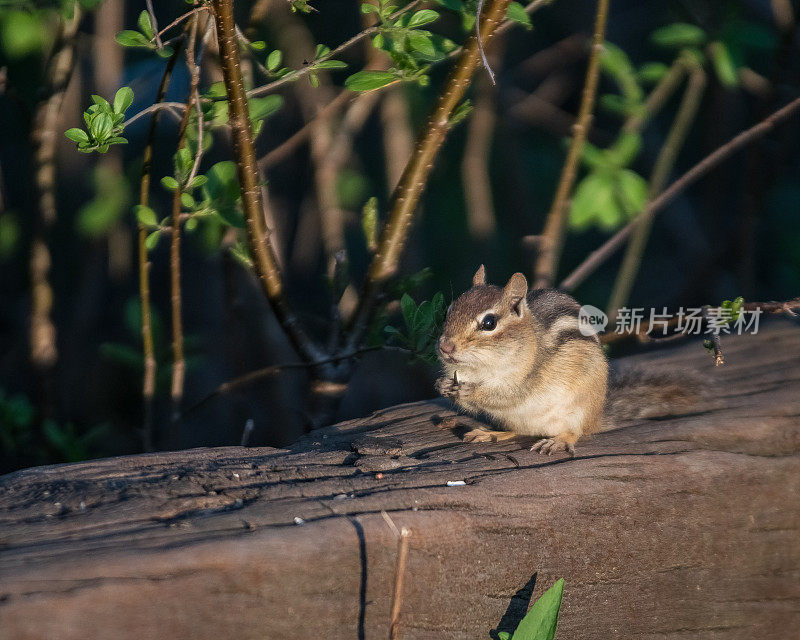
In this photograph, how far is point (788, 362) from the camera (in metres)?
2.51

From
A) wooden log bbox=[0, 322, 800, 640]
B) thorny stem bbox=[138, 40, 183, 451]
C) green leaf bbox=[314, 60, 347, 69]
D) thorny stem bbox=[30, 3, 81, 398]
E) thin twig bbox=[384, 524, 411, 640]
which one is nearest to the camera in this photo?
wooden log bbox=[0, 322, 800, 640]

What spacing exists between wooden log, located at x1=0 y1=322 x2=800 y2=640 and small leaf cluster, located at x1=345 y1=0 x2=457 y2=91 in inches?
33.0

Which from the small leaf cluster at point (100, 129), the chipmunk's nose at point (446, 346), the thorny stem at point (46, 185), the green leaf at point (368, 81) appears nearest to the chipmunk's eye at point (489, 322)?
the chipmunk's nose at point (446, 346)

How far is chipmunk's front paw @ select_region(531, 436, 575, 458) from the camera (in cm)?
204

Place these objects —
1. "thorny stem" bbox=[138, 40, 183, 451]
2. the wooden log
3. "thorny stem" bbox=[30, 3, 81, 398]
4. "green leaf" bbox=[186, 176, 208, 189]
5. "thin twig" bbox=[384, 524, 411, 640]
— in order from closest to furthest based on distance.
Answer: the wooden log
"thin twig" bbox=[384, 524, 411, 640]
"green leaf" bbox=[186, 176, 208, 189]
"thorny stem" bbox=[138, 40, 183, 451]
"thorny stem" bbox=[30, 3, 81, 398]

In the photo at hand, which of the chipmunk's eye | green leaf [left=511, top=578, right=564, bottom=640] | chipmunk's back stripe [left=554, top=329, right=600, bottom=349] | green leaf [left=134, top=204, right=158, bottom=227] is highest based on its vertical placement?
green leaf [left=134, top=204, right=158, bottom=227]

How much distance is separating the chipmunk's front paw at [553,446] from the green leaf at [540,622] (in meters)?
0.49

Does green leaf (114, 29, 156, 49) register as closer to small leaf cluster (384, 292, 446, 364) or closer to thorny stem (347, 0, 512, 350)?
thorny stem (347, 0, 512, 350)

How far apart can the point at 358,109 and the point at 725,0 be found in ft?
5.57

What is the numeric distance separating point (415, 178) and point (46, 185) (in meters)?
1.27

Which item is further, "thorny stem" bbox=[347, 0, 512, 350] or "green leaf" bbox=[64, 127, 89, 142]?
"thorny stem" bbox=[347, 0, 512, 350]

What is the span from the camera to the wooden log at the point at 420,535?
4.44 ft

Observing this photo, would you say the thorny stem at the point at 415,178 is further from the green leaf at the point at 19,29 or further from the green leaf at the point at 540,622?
the green leaf at the point at 19,29

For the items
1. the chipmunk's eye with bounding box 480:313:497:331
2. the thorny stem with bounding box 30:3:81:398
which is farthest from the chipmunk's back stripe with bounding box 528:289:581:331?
the thorny stem with bounding box 30:3:81:398
